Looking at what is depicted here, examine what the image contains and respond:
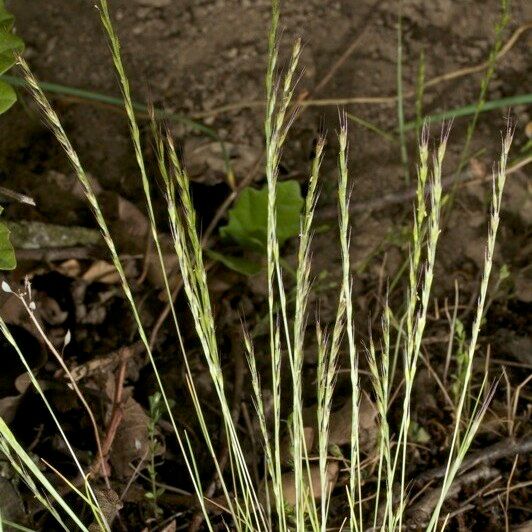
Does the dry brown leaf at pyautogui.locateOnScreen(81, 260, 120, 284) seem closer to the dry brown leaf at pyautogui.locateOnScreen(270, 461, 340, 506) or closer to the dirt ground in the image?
the dirt ground

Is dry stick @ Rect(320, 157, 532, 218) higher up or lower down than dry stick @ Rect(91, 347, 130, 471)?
higher up

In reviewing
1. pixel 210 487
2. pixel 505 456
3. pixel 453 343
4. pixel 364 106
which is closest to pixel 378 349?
pixel 453 343

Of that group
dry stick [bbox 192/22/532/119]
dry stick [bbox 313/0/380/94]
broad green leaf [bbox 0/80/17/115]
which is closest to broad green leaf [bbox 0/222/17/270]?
broad green leaf [bbox 0/80/17/115]

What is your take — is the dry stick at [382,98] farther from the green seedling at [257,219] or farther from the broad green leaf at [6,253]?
the broad green leaf at [6,253]

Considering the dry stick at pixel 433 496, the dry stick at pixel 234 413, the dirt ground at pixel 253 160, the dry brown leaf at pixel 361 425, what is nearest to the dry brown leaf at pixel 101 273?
the dirt ground at pixel 253 160

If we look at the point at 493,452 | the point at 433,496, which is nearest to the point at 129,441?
the point at 433,496

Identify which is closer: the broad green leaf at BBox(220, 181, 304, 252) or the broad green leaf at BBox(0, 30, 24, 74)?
the broad green leaf at BBox(0, 30, 24, 74)
